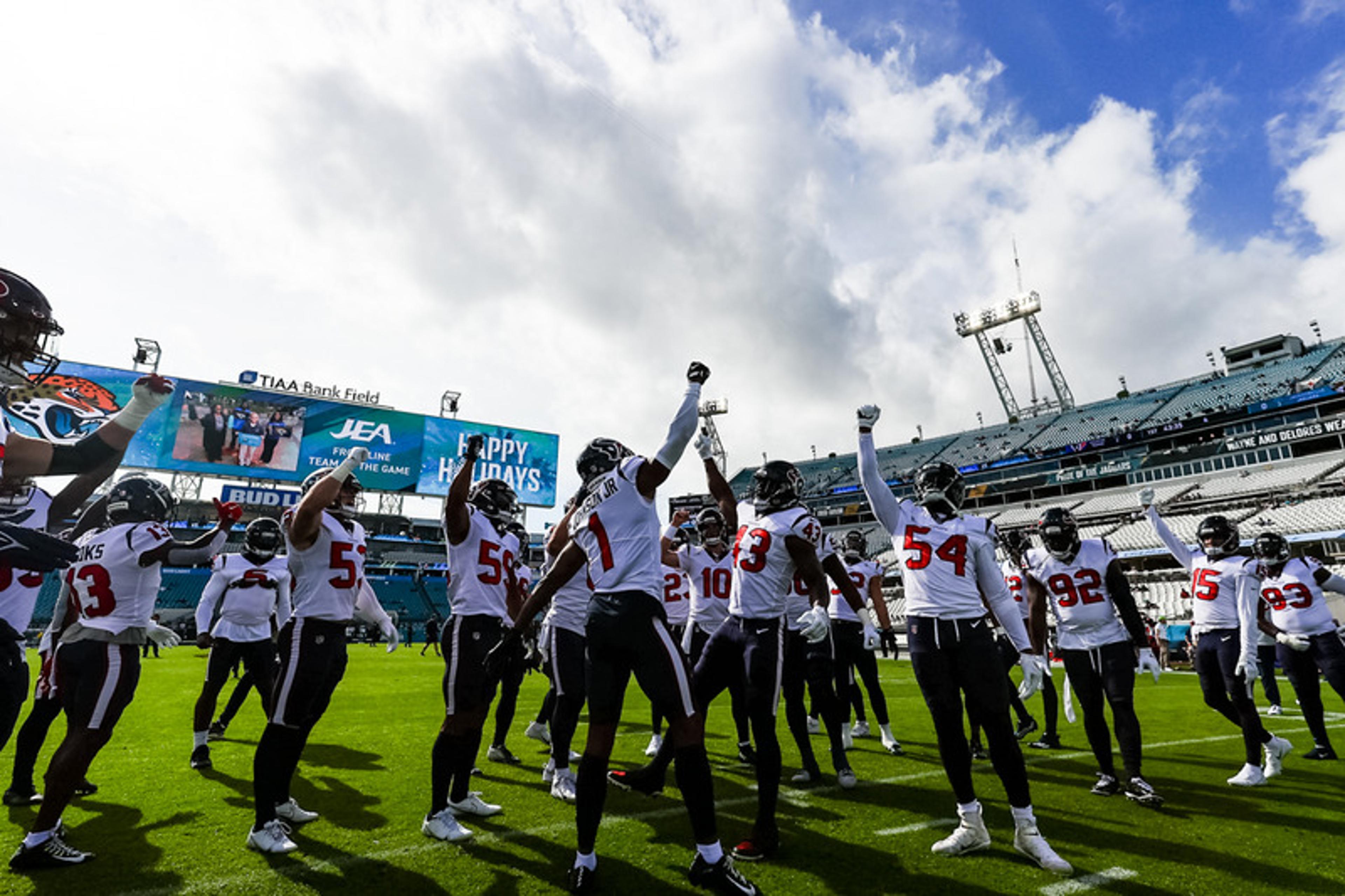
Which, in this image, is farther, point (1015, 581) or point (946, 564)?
point (1015, 581)

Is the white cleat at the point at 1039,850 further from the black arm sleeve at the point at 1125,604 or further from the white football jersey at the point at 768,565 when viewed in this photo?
the black arm sleeve at the point at 1125,604

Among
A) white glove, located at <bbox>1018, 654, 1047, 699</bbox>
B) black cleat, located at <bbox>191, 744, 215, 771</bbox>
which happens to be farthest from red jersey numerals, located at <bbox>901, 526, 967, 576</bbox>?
black cleat, located at <bbox>191, 744, 215, 771</bbox>

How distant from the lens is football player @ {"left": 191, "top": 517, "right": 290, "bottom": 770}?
7.31 meters

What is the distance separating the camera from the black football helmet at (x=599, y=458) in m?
4.43

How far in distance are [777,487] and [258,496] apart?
45.1 metres

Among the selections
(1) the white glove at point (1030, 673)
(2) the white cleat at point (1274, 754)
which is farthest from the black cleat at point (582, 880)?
(2) the white cleat at point (1274, 754)

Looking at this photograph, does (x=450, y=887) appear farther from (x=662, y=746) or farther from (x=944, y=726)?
(x=944, y=726)

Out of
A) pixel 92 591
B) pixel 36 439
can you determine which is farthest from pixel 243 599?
pixel 36 439

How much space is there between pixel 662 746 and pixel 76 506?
13.6 ft

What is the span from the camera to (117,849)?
4293 mm

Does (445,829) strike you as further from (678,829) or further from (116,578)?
(116,578)

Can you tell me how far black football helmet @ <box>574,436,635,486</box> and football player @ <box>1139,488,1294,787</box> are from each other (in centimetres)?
549

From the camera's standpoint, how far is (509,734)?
8766 mm

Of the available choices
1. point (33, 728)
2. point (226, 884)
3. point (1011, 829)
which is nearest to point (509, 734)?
point (33, 728)
